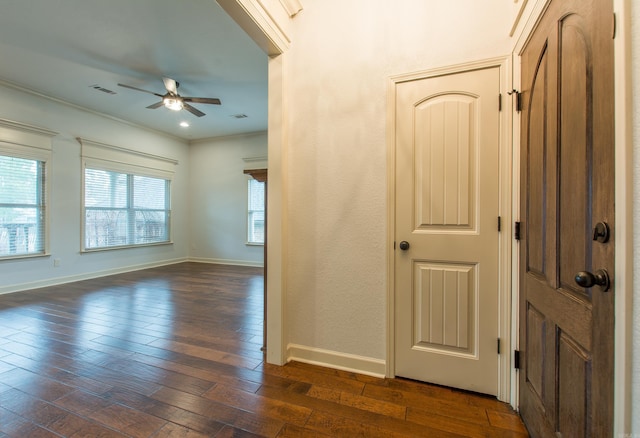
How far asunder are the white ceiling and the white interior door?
223cm

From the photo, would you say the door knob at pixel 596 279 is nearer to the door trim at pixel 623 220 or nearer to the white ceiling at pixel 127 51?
the door trim at pixel 623 220

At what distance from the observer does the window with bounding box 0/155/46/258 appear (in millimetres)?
4064

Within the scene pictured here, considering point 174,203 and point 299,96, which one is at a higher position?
point 299,96

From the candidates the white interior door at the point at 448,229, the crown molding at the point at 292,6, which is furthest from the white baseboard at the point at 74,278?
the white interior door at the point at 448,229

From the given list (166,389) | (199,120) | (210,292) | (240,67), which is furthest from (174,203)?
(166,389)

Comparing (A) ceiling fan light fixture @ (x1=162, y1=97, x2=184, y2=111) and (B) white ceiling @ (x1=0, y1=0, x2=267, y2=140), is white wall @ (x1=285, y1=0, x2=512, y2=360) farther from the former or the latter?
(A) ceiling fan light fixture @ (x1=162, y1=97, x2=184, y2=111)

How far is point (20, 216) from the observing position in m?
4.23

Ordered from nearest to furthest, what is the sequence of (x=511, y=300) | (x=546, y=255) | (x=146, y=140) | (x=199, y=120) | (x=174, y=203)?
(x=546, y=255)
(x=511, y=300)
(x=199, y=120)
(x=146, y=140)
(x=174, y=203)

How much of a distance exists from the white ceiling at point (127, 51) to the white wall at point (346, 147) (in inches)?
53.3

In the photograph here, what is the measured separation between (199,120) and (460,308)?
5650mm

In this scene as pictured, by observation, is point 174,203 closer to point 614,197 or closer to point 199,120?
point 199,120

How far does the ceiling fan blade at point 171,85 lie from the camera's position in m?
3.73

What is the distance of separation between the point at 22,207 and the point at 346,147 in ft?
17.3

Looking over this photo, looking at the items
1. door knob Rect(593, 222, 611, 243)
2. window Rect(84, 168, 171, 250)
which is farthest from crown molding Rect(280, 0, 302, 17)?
window Rect(84, 168, 171, 250)
